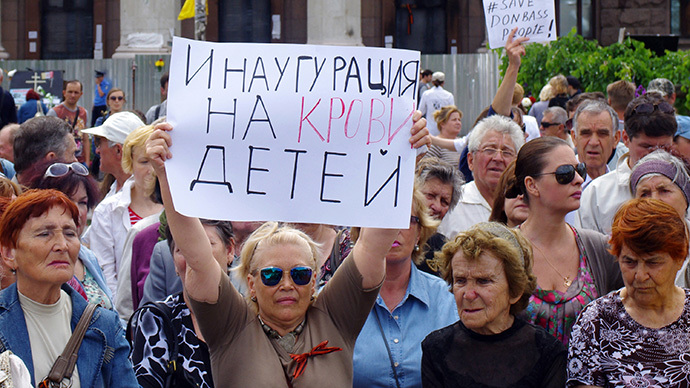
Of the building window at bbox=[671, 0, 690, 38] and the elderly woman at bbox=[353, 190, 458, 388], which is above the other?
the building window at bbox=[671, 0, 690, 38]

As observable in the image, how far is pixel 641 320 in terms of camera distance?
418 centimetres

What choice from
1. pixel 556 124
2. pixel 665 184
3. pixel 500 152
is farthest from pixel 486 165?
pixel 556 124

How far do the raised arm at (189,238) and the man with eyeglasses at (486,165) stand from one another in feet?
8.36

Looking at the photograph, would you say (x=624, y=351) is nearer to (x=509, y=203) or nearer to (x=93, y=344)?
(x=509, y=203)

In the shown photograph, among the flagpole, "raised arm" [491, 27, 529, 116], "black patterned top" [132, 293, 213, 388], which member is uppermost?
the flagpole

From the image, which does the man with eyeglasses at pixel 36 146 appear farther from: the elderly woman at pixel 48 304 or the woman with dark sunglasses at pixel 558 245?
the woman with dark sunglasses at pixel 558 245

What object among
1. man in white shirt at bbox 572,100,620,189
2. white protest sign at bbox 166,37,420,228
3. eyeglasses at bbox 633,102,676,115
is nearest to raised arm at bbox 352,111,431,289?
white protest sign at bbox 166,37,420,228

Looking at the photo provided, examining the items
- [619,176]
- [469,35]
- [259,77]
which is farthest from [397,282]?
[469,35]

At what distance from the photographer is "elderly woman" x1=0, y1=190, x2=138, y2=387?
163 inches

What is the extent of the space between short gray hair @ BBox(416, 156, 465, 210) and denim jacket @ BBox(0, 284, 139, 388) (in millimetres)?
2203

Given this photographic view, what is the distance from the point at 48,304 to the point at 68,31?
21.6 metres

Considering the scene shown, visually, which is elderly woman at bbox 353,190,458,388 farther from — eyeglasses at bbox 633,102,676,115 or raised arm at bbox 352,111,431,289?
eyeglasses at bbox 633,102,676,115

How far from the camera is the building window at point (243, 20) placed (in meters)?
23.9

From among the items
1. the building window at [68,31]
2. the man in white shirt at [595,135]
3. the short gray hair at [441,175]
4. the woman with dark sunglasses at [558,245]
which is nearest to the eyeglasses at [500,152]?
the short gray hair at [441,175]
